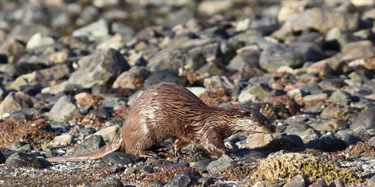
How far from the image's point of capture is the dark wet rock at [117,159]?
12586 mm

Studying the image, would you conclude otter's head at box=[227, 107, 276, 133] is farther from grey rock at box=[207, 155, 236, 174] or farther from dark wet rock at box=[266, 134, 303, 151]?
grey rock at box=[207, 155, 236, 174]

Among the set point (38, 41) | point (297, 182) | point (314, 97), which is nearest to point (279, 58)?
point (314, 97)

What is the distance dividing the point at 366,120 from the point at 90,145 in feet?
16.2

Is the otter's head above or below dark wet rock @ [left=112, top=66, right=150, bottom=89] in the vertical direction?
above

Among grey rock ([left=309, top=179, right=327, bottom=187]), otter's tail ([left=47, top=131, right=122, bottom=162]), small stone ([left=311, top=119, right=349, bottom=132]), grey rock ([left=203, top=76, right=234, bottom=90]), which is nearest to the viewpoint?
grey rock ([left=309, top=179, right=327, bottom=187])

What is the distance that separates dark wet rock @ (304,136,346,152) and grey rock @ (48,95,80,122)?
227 inches

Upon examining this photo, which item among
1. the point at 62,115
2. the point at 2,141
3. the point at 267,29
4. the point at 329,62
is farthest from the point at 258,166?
the point at 267,29

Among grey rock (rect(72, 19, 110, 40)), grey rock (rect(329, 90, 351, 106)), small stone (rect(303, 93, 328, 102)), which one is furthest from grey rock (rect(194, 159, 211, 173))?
grey rock (rect(72, 19, 110, 40))

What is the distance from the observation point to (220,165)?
11695 millimetres

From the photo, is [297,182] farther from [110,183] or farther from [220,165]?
[110,183]

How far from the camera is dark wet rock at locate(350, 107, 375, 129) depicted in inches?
586

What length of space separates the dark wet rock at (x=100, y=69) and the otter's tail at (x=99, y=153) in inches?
324

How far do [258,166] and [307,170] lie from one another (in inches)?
36.8

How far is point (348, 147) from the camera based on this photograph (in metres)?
13.1
